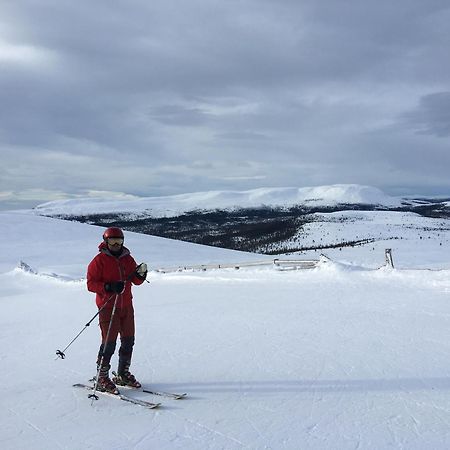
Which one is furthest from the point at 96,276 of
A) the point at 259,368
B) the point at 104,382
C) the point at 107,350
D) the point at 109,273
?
the point at 259,368

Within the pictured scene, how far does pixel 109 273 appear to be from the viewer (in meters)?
5.82

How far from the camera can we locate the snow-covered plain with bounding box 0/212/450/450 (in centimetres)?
466

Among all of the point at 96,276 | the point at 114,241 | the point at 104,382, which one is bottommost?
the point at 104,382

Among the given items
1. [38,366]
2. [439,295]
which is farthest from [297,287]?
[38,366]

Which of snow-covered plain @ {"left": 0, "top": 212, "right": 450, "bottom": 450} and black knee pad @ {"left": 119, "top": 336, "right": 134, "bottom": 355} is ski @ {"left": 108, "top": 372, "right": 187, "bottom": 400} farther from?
black knee pad @ {"left": 119, "top": 336, "right": 134, "bottom": 355}

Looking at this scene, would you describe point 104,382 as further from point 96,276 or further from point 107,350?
point 96,276

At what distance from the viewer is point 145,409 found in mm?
5324

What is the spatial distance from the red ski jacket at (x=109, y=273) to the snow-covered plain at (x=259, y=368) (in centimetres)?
119

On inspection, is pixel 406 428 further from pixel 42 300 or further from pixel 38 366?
pixel 42 300

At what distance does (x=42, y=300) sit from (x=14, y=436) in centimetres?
1170

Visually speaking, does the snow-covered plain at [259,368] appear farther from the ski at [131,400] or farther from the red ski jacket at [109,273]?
the red ski jacket at [109,273]

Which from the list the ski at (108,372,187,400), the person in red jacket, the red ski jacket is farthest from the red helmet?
the ski at (108,372,187,400)

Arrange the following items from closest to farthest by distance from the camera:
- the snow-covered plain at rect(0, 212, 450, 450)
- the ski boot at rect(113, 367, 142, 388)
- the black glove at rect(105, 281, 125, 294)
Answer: the snow-covered plain at rect(0, 212, 450, 450)
the black glove at rect(105, 281, 125, 294)
the ski boot at rect(113, 367, 142, 388)

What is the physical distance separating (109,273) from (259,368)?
245 centimetres
